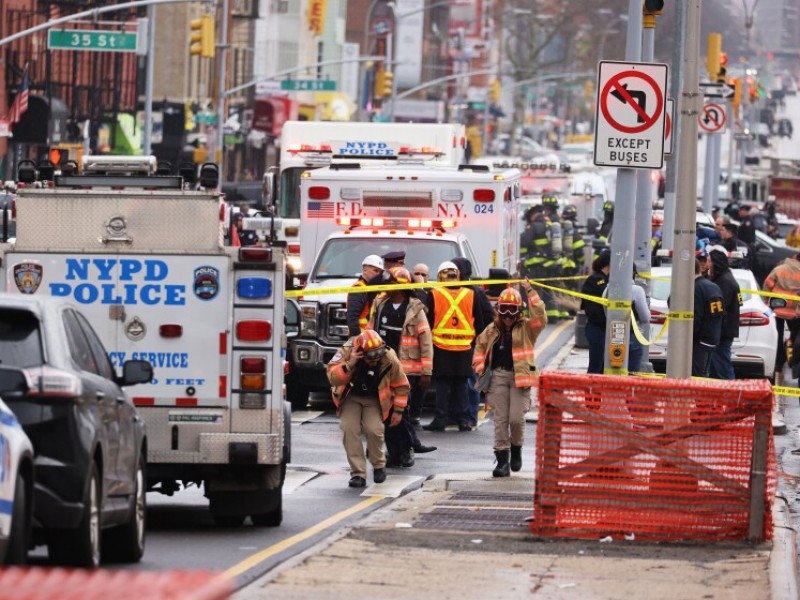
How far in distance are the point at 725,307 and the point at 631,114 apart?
22.3 ft

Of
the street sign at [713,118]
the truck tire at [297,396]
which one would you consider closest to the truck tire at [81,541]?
the truck tire at [297,396]

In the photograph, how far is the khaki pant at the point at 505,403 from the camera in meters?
16.2

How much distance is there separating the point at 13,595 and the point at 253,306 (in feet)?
24.6

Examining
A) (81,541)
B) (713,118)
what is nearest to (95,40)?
(713,118)

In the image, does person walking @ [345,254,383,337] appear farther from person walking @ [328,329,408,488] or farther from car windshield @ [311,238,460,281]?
person walking @ [328,329,408,488]

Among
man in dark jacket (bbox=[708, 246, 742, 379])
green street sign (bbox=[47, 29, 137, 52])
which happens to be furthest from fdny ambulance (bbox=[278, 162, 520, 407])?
green street sign (bbox=[47, 29, 137, 52])

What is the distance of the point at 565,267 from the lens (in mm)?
34031

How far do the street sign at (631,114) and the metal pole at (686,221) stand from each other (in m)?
0.43

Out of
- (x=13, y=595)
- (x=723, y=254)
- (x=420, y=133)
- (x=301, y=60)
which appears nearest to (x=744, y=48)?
(x=301, y=60)

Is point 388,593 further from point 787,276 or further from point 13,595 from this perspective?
point 787,276

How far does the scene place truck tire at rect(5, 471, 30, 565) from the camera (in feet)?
27.9

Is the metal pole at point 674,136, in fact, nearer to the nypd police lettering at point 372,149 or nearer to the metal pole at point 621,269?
the nypd police lettering at point 372,149

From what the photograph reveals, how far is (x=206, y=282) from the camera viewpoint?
42.5 ft

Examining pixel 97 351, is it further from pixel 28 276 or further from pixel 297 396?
pixel 297 396
